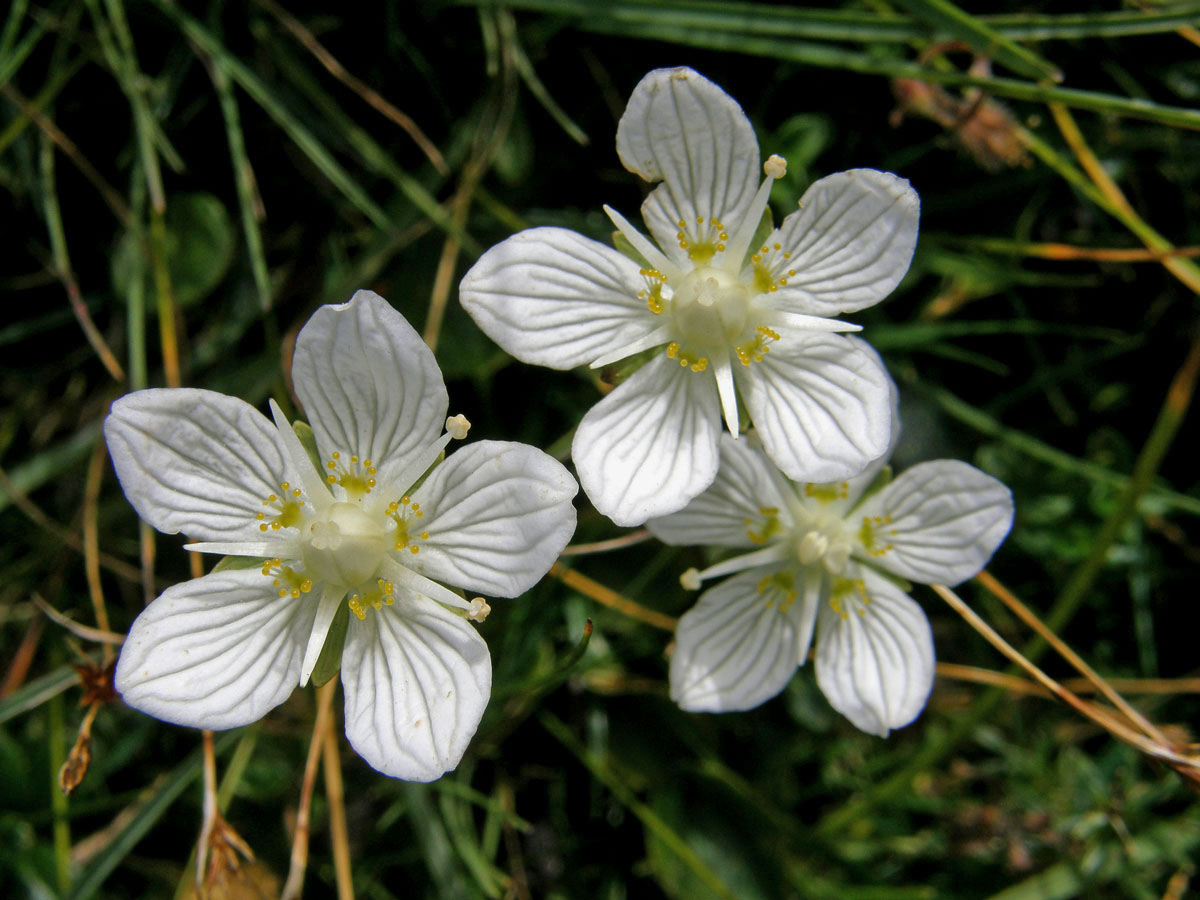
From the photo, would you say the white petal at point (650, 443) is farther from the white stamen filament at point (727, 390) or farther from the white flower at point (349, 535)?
the white flower at point (349, 535)

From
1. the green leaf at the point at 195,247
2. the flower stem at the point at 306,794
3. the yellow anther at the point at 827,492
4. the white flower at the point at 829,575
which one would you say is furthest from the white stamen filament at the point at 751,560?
the green leaf at the point at 195,247

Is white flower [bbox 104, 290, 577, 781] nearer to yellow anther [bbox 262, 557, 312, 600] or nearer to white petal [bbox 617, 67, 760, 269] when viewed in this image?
yellow anther [bbox 262, 557, 312, 600]

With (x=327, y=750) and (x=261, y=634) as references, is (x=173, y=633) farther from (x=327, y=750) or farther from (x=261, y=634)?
(x=327, y=750)

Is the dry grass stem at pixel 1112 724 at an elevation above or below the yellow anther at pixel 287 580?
below

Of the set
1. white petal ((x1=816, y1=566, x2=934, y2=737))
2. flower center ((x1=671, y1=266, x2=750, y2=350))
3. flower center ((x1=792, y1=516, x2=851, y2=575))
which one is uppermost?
flower center ((x1=671, y1=266, x2=750, y2=350))

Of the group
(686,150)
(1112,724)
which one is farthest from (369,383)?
(1112,724)

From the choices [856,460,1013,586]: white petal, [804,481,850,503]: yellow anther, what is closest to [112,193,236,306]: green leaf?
[804,481,850,503]: yellow anther
